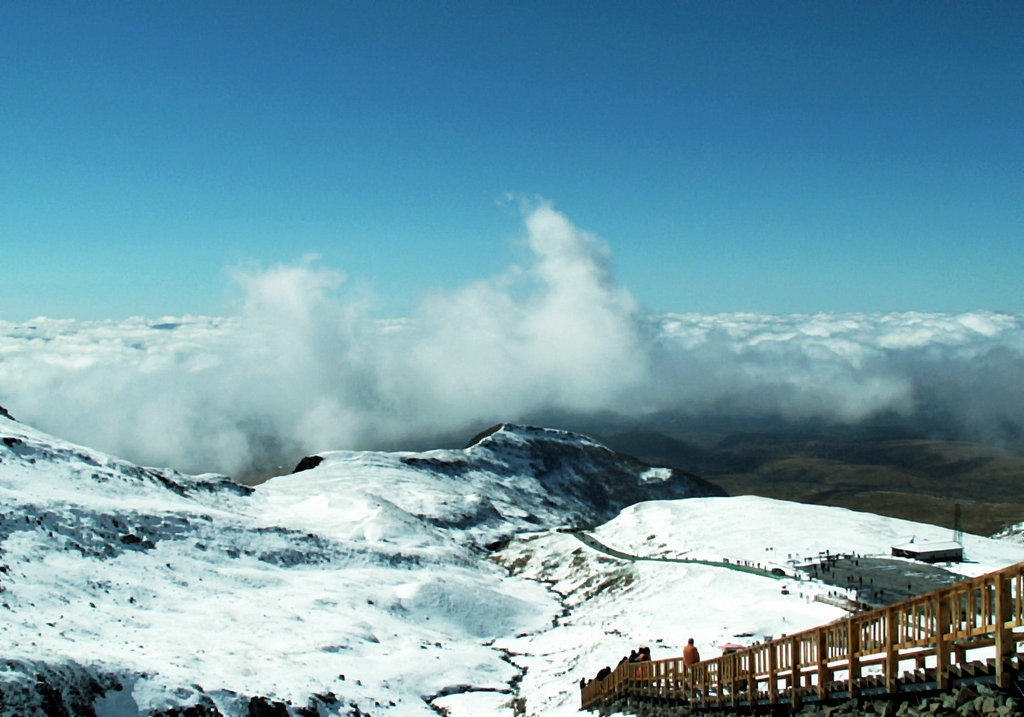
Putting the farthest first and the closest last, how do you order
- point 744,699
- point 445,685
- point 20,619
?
1. point 445,685
2. point 20,619
3. point 744,699

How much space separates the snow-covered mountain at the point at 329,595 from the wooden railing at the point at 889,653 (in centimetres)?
1780

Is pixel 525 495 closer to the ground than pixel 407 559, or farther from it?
farther from it

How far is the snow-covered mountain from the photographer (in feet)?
114

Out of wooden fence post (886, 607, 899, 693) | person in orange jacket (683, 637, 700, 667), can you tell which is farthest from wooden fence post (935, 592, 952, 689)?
person in orange jacket (683, 637, 700, 667)

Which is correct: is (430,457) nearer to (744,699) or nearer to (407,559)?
(407,559)

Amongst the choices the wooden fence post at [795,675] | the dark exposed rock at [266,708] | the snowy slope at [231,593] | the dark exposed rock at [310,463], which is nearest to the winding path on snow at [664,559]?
the snowy slope at [231,593]

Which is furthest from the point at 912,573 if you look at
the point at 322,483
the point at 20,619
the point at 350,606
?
the point at 322,483

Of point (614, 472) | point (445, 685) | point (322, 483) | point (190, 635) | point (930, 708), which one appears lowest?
point (445, 685)

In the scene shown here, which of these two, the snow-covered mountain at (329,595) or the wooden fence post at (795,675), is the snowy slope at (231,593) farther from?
the wooden fence post at (795,675)

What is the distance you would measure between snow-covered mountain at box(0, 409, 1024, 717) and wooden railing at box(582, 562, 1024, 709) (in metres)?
17.8

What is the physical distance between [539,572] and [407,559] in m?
21.5

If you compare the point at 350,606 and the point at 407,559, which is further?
the point at 407,559

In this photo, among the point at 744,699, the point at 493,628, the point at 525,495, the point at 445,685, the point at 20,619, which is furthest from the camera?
the point at 525,495

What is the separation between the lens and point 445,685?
47.2 m
